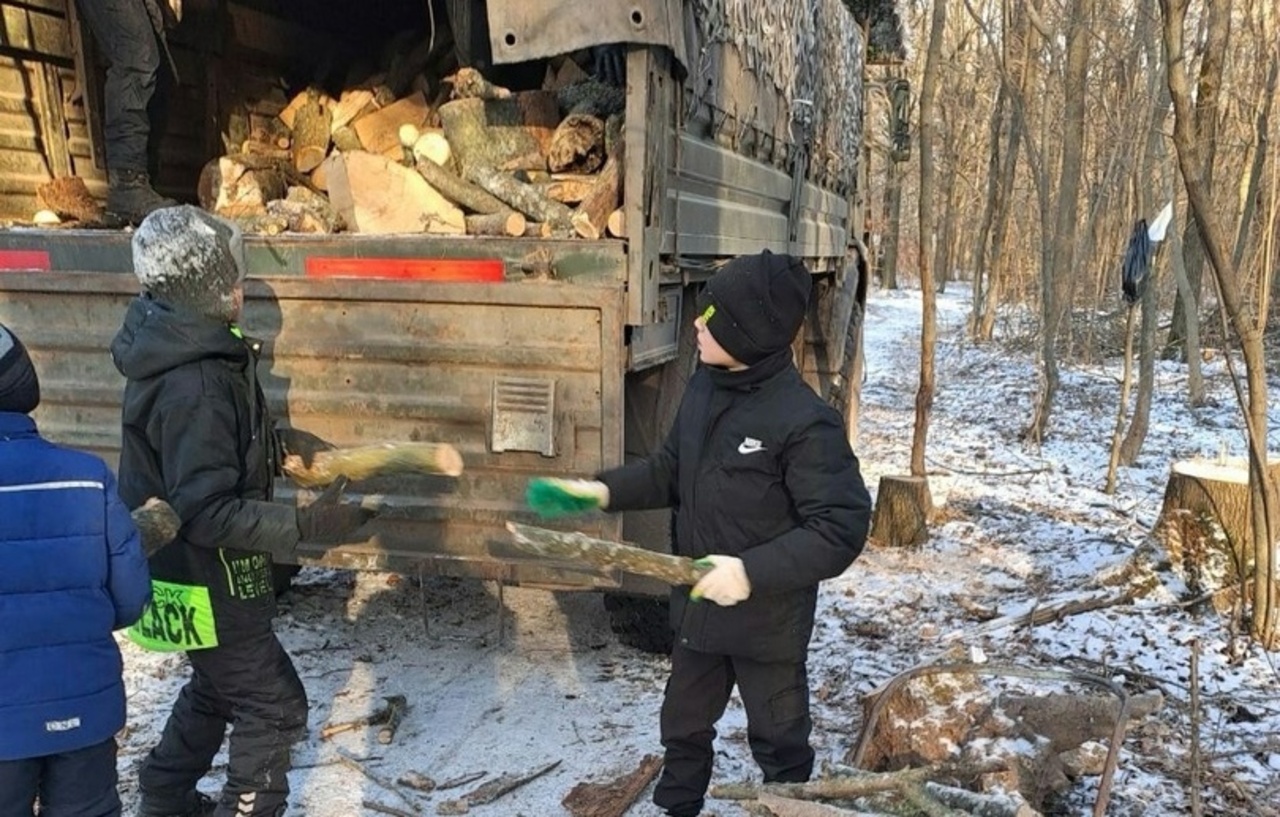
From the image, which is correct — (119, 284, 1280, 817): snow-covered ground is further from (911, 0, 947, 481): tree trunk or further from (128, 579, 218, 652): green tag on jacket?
(128, 579, 218, 652): green tag on jacket

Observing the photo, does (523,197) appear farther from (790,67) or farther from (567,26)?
(790,67)

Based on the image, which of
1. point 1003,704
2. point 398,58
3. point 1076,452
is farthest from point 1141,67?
point 1003,704

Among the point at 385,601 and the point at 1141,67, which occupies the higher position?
the point at 1141,67

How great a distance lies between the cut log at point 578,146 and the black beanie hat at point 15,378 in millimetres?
1914

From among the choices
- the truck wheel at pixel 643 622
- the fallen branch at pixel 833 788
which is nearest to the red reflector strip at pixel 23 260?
the truck wheel at pixel 643 622

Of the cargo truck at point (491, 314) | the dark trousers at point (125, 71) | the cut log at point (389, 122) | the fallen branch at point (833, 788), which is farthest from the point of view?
the cut log at point (389, 122)

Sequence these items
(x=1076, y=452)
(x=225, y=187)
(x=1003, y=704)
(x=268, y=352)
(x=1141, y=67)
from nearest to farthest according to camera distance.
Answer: (x=1003, y=704)
(x=268, y=352)
(x=225, y=187)
(x=1076, y=452)
(x=1141, y=67)

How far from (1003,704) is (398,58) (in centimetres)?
400

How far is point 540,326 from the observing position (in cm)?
288

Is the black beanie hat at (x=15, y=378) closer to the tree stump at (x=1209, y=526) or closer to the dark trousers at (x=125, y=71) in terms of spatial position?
the dark trousers at (x=125, y=71)

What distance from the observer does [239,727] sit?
2.40 m

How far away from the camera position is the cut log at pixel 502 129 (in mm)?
3467

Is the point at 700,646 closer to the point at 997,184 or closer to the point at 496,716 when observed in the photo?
the point at 496,716

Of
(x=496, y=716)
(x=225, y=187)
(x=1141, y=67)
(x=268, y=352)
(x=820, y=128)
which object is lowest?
(x=496, y=716)
